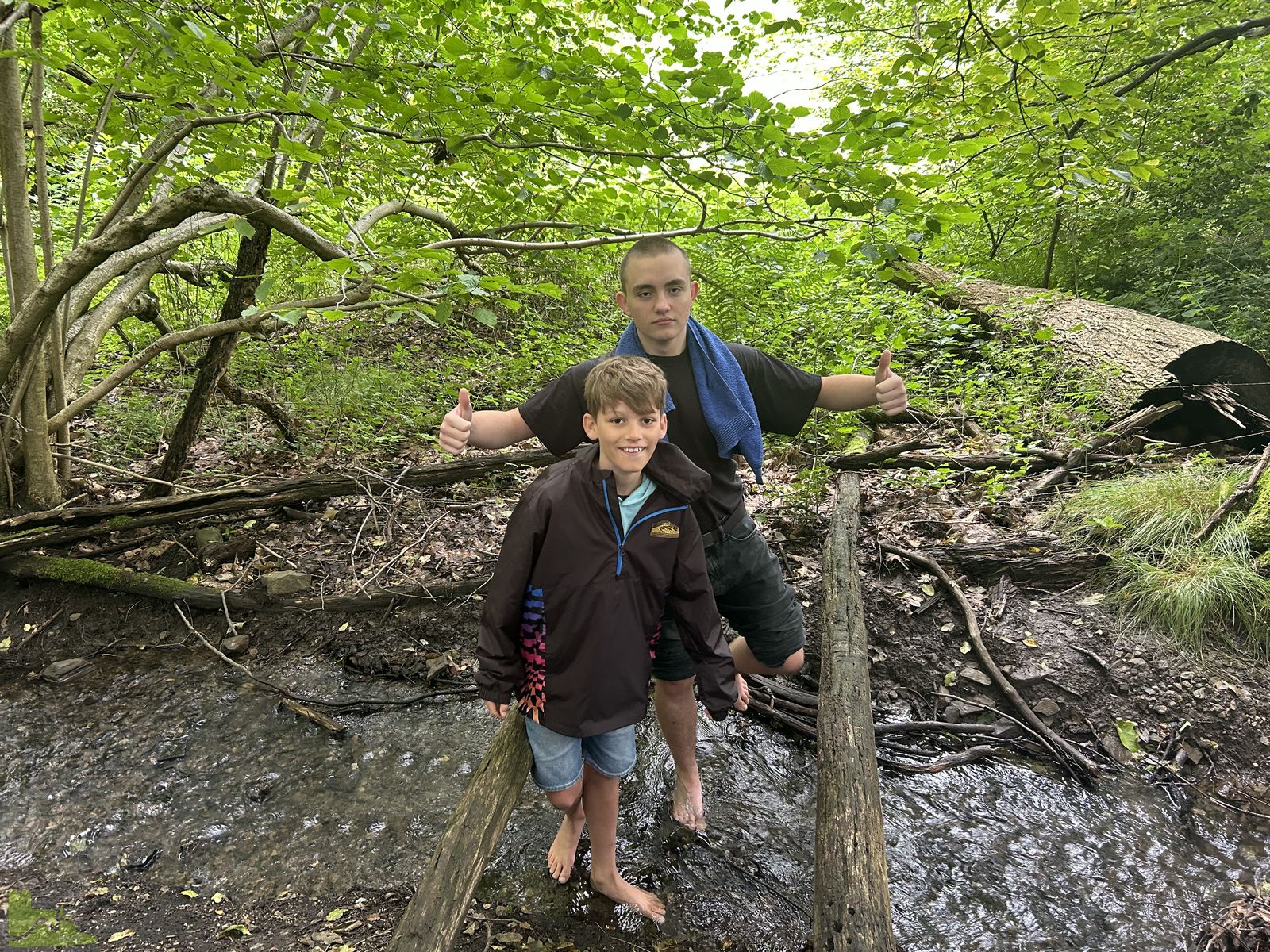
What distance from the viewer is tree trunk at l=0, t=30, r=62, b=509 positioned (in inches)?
154

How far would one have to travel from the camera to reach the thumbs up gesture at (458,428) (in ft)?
7.13

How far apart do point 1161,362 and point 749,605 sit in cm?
565

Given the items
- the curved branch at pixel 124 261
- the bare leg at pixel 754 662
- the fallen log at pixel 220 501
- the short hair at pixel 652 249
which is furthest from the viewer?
the curved branch at pixel 124 261

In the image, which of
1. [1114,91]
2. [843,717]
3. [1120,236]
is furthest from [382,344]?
[1120,236]

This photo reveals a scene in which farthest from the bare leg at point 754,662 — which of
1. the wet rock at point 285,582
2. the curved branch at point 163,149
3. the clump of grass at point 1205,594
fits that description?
the curved branch at point 163,149

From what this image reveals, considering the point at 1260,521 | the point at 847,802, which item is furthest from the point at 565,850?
the point at 1260,521

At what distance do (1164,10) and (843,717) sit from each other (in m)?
7.45

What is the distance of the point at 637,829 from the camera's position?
285 cm

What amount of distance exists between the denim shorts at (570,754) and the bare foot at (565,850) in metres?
0.39

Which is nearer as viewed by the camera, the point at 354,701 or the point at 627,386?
the point at 627,386

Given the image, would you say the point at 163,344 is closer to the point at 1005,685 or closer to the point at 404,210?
the point at 404,210

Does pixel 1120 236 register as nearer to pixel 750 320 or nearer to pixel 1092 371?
pixel 1092 371

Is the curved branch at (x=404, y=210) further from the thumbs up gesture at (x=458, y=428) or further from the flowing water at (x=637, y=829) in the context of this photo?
the flowing water at (x=637, y=829)

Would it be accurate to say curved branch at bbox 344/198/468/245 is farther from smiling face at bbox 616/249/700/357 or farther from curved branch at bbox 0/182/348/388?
smiling face at bbox 616/249/700/357
